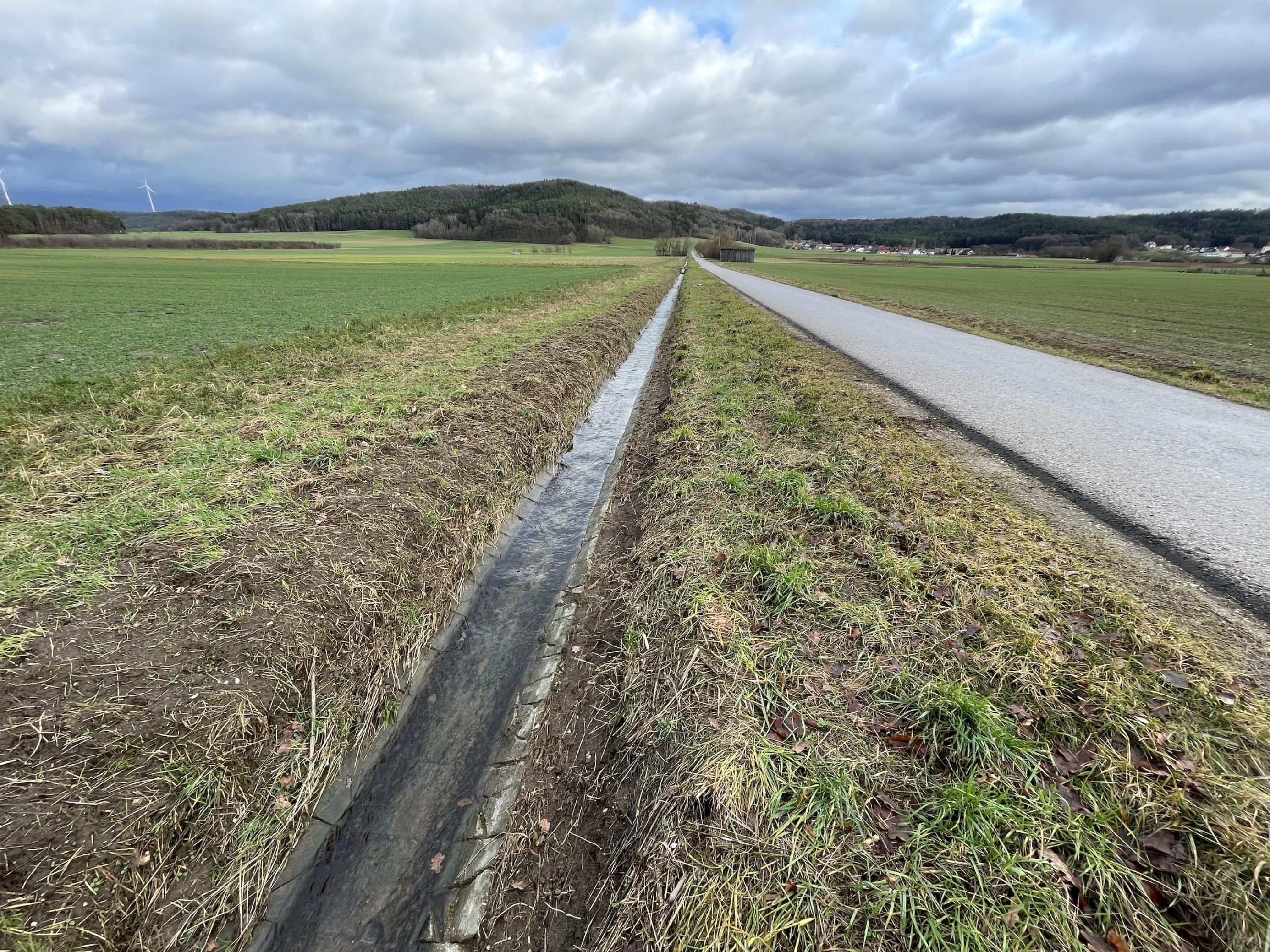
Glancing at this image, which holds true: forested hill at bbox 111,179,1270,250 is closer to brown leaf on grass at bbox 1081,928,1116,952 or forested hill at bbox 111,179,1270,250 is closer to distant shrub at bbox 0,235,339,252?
distant shrub at bbox 0,235,339,252

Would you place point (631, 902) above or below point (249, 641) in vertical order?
below

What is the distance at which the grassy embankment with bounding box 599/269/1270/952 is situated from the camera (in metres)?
2.30

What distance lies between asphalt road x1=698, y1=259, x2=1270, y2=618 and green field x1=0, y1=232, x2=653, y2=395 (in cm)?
1592

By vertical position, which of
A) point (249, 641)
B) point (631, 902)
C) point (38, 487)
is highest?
point (38, 487)

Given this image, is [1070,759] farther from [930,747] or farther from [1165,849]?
[930,747]

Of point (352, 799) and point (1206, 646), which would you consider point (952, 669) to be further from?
point (352, 799)

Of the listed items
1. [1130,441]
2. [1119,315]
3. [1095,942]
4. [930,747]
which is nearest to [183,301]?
[930,747]

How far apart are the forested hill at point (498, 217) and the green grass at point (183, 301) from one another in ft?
247

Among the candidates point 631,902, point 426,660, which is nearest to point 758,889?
point 631,902

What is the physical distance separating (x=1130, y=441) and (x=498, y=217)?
5615 inches

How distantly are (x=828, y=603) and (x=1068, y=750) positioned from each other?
1.66 metres

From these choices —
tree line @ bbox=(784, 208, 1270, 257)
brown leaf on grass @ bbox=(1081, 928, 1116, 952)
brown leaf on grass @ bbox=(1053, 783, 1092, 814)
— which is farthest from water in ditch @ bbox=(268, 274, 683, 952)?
tree line @ bbox=(784, 208, 1270, 257)

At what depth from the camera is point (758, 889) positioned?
247 cm

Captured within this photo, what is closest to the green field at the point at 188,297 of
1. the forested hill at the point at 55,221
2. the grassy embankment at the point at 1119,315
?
the grassy embankment at the point at 1119,315
